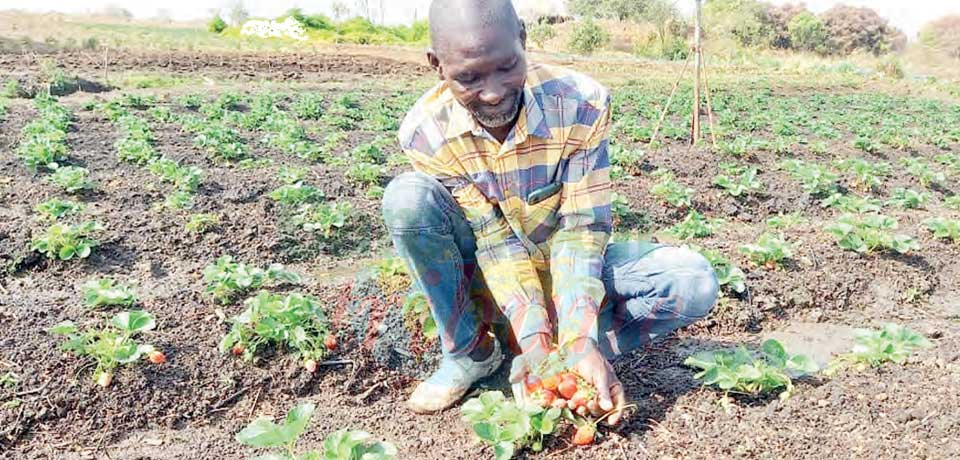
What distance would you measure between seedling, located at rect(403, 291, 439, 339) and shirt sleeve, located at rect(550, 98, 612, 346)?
2.52 feet

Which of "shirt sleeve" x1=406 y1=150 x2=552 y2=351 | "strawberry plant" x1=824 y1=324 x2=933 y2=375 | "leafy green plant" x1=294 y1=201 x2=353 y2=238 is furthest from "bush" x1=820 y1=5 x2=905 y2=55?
"shirt sleeve" x1=406 y1=150 x2=552 y2=351

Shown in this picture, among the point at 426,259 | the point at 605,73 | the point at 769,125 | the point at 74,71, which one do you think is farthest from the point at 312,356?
the point at 605,73

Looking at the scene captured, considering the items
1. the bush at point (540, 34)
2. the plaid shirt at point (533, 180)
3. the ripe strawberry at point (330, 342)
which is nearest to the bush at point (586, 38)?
the bush at point (540, 34)

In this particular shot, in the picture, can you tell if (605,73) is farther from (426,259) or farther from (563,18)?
(563,18)

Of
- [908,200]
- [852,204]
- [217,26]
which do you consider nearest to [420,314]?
[852,204]

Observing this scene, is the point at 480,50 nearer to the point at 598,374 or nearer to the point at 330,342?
the point at 598,374

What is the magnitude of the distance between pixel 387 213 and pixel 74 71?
51.3ft

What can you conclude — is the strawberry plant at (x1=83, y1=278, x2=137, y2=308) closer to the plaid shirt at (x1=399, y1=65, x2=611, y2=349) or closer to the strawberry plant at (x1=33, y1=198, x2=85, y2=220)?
the plaid shirt at (x1=399, y1=65, x2=611, y2=349)

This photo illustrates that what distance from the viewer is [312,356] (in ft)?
10.7

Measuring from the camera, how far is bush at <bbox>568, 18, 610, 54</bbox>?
114ft

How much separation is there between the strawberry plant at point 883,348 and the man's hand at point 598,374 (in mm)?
1037

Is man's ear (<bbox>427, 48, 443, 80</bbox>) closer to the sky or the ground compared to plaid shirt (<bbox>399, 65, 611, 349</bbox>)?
closer to the sky

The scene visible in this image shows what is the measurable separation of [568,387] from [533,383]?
0.38ft

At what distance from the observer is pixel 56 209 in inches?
207
